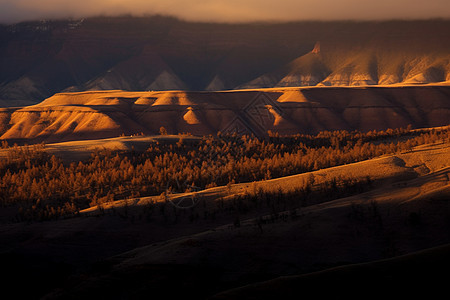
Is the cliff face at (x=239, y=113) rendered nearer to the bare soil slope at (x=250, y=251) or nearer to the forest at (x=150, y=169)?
the forest at (x=150, y=169)

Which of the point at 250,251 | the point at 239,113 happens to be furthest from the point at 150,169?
the point at 239,113

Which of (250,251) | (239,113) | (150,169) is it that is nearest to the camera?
(250,251)

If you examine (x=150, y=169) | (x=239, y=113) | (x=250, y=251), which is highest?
(x=239, y=113)

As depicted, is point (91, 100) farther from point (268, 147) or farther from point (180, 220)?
point (180, 220)

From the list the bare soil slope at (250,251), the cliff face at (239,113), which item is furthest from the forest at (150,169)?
the cliff face at (239,113)

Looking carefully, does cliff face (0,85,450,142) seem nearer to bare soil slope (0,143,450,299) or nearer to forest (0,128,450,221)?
forest (0,128,450,221)

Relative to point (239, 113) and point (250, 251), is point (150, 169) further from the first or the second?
point (239, 113)

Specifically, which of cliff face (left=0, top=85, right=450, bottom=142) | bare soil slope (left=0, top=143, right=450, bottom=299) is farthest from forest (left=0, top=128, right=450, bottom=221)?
cliff face (left=0, top=85, right=450, bottom=142)
